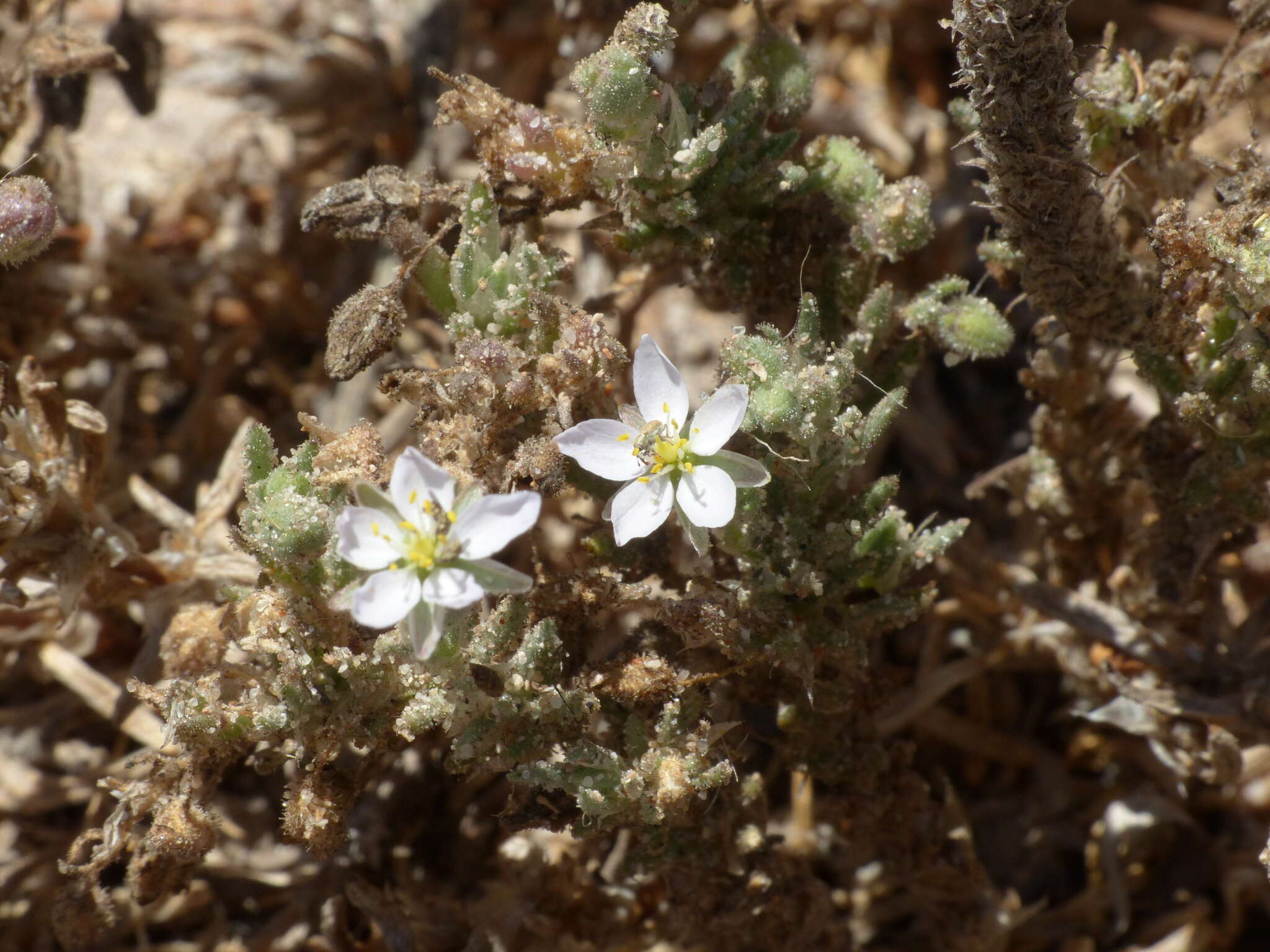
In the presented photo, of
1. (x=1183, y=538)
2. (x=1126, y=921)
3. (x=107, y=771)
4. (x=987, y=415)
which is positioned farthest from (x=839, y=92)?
(x=107, y=771)

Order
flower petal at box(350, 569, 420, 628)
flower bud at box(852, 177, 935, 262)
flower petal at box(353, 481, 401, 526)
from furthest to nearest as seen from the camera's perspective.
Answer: flower bud at box(852, 177, 935, 262), flower petal at box(353, 481, 401, 526), flower petal at box(350, 569, 420, 628)

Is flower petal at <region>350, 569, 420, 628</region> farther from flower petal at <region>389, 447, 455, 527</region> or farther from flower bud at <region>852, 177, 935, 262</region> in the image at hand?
flower bud at <region>852, 177, 935, 262</region>

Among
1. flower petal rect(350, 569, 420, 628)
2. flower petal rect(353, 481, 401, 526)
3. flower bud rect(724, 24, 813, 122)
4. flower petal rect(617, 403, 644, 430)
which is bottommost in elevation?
flower petal rect(350, 569, 420, 628)

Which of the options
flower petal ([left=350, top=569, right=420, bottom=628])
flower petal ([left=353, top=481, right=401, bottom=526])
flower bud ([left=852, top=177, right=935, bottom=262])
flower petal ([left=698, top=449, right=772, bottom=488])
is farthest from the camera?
flower bud ([left=852, top=177, right=935, bottom=262])

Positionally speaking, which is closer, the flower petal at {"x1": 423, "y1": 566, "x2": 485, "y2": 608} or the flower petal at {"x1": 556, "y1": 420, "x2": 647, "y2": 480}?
the flower petal at {"x1": 423, "y1": 566, "x2": 485, "y2": 608}

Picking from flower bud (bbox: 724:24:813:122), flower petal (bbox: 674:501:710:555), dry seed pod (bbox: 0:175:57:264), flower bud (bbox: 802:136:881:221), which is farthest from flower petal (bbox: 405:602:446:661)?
flower bud (bbox: 724:24:813:122)

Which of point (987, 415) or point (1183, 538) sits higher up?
point (1183, 538)

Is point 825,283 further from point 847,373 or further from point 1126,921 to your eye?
point 1126,921

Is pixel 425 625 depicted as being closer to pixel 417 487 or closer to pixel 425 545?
pixel 425 545
